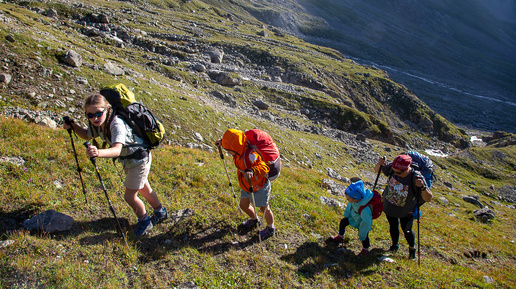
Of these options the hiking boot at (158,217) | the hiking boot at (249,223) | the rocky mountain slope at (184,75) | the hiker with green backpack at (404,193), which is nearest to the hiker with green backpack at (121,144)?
the hiking boot at (158,217)

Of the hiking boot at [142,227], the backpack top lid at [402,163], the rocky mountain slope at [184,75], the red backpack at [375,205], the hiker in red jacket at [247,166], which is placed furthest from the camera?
the rocky mountain slope at [184,75]

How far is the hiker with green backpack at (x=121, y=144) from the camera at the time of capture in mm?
4316

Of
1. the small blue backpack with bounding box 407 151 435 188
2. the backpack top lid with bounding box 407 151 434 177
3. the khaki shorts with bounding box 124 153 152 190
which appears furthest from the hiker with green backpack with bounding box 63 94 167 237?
the backpack top lid with bounding box 407 151 434 177

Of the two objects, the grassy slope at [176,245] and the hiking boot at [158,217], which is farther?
the hiking boot at [158,217]

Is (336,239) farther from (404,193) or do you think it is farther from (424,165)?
(424,165)

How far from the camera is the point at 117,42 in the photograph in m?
34.3

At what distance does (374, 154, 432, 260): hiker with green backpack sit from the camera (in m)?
6.10

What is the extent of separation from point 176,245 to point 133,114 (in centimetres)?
324

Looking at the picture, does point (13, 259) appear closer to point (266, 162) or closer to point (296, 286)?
point (266, 162)

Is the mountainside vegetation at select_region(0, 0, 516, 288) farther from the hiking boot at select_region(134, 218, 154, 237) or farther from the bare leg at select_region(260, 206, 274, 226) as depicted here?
the bare leg at select_region(260, 206, 274, 226)

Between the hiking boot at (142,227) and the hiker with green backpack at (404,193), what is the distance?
606 centimetres

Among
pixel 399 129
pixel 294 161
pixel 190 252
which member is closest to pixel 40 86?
pixel 190 252

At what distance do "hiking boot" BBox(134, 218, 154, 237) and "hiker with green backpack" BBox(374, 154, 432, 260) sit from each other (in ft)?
19.9

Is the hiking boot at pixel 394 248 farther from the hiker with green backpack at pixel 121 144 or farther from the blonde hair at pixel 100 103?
the blonde hair at pixel 100 103
